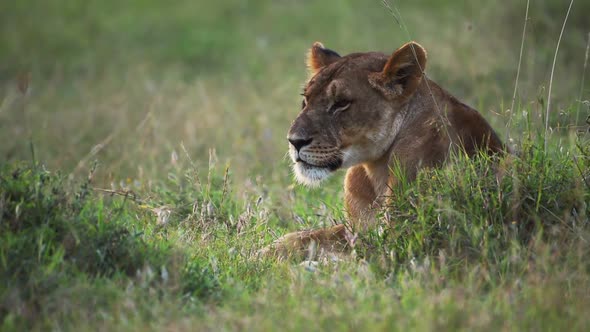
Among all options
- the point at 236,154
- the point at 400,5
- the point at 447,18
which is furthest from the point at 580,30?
the point at 236,154

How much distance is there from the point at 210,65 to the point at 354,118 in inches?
320

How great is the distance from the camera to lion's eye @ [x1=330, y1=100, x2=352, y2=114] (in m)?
4.99

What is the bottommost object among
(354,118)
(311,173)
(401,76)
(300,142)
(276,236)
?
(276,236)

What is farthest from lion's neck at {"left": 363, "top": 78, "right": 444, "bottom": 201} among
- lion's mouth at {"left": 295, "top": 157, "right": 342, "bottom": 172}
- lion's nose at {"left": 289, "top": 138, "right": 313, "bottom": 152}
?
lion's nose at {"left": 289, "top": 138, "right": 313, "bottom": 152}

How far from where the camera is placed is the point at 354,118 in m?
4.98

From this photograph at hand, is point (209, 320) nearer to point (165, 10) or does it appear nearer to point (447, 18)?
point (447, 18)

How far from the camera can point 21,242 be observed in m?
4.09

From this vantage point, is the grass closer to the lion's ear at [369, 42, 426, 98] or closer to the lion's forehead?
the lion's ear at [369, 42, 426, 98]

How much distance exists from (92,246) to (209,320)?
0.84m

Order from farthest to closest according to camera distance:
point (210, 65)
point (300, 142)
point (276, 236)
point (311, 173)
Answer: point (210, 65) < point (276, 236) < point (311, 173) < point (300, 142)

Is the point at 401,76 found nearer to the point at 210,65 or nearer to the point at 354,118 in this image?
the point at 354,118

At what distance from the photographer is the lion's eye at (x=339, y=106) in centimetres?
499

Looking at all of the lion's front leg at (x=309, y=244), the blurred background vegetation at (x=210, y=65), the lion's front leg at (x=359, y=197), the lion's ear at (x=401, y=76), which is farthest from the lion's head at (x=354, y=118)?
the blurred background vegetation at (x=210, y=65)

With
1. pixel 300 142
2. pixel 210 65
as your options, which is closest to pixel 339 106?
pixel 300 142
